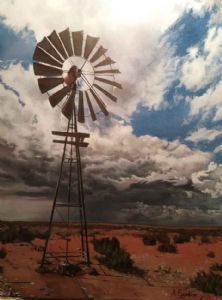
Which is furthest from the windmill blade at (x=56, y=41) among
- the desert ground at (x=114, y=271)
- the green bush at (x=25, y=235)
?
the green bush at (x=25, y=235)

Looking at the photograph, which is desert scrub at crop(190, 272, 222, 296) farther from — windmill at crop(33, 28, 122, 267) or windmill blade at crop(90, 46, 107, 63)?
windmill blade at crop(90, 46, 107, 63)

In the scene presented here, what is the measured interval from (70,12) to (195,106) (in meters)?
3.48

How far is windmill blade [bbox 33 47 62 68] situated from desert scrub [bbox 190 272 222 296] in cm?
502

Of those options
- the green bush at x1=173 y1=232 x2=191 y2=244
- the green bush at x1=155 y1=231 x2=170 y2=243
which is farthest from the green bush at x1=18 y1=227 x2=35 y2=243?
the green bush at x1=173 y1=232 x2=191 y2=244

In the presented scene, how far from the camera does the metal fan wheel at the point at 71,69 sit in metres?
8.55

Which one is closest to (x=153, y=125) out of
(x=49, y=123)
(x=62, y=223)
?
(x=49, y=123)

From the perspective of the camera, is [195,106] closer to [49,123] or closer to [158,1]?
[158,1]

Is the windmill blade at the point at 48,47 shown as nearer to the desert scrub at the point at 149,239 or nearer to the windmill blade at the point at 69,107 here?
the windmill blade at the point at 69,107

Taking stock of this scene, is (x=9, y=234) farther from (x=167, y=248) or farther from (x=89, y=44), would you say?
(x=89, y=44)

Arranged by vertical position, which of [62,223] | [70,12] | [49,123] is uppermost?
[70,12]

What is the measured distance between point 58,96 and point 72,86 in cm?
38

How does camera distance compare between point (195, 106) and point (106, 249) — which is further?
point (195, 106)

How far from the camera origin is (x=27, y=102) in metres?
8.84

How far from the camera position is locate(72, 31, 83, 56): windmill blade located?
8664 millimetres
